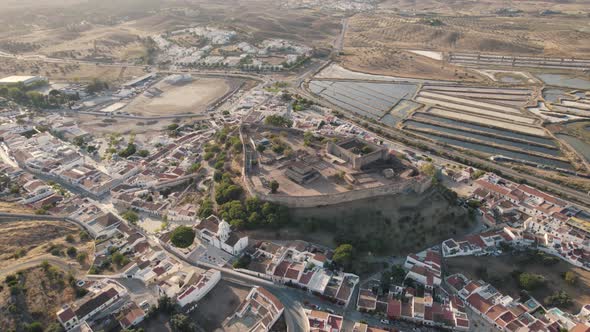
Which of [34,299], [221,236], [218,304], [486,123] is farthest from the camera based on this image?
[486,123]

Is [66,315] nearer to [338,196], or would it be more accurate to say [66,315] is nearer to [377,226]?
[338,196]

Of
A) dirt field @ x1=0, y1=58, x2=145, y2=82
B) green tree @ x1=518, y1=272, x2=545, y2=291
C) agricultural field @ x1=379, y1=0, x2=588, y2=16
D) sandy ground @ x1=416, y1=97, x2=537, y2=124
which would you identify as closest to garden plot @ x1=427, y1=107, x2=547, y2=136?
sandy ground @ x1=416, y1=97, x2=537, y2=124

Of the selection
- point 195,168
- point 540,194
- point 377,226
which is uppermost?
point 540,194

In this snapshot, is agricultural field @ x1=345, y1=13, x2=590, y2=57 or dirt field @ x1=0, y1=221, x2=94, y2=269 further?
agricultural field @ x1=345, y1=13, x2=590, y2=57

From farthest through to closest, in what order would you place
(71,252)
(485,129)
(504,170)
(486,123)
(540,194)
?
(486,123)
(485,129)
(504,170)
(540,194)
(71,252)

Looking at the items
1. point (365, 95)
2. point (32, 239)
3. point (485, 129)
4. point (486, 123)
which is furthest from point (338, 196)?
point (365, 95)

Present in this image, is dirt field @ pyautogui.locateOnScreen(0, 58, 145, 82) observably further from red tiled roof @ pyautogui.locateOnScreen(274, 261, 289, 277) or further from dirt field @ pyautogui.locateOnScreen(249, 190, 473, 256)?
red tiled roof @ pyautogui.locateOnScreen(274, 261, 289, 277)

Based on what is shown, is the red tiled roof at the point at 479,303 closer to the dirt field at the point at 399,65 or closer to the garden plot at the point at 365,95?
the garden plot at the point at 365,95
